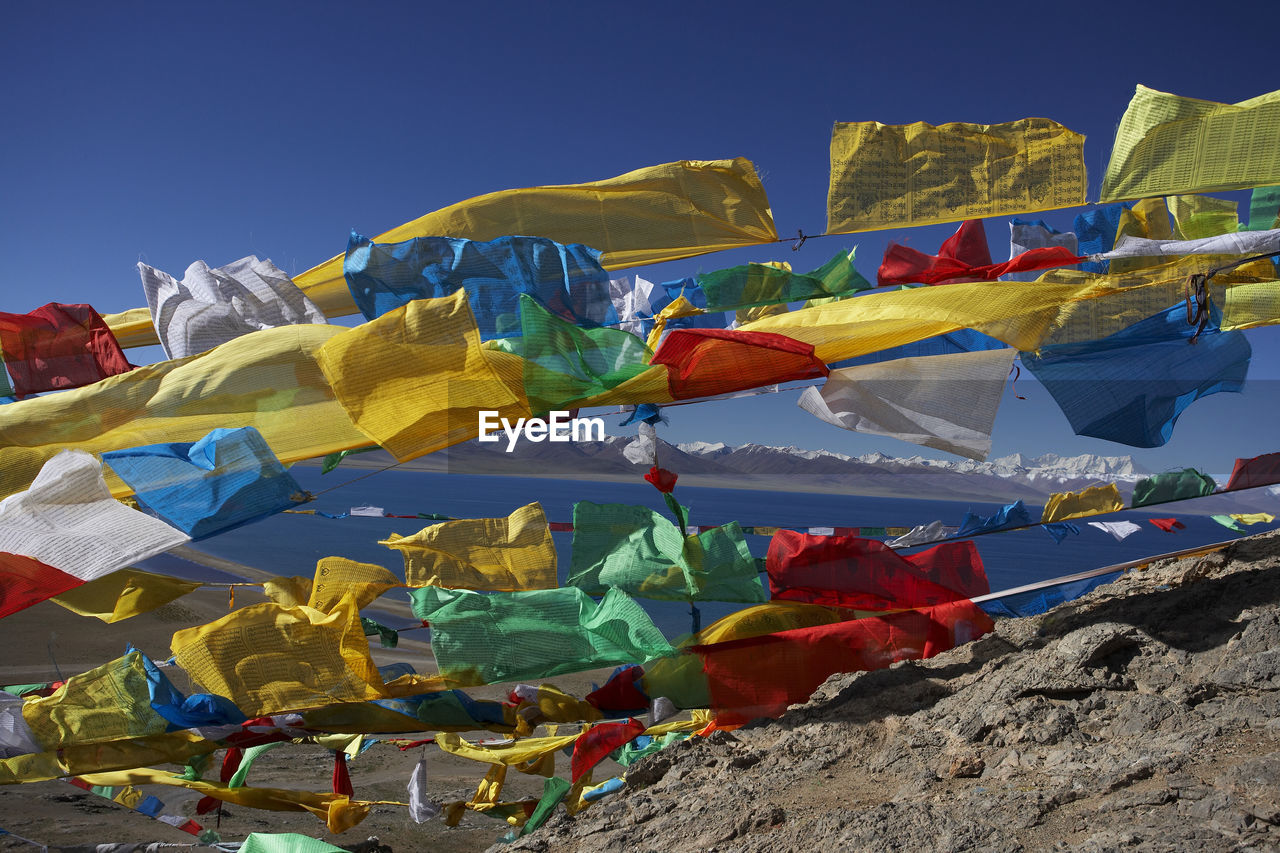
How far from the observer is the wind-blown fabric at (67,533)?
2227 mm

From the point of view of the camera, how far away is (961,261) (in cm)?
356

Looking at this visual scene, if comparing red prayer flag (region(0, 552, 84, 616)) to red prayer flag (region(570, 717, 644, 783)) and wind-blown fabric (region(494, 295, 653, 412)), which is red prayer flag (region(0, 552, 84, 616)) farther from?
red prayer flag (region(570, 717, 644, 783))

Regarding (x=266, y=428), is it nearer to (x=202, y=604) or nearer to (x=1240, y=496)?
(x=1240, y=496)

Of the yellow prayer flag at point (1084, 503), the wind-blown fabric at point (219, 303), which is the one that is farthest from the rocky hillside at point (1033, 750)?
the wind-blown fabric at point (219, 303)

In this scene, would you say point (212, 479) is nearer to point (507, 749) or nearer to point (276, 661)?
point (276, 661)

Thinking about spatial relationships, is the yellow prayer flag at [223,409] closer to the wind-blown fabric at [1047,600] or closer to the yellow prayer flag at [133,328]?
the yellow prayer flag at [133,328]

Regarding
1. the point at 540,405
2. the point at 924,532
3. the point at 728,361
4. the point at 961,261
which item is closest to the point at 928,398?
the point at 728,361

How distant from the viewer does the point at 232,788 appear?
361 centimetres

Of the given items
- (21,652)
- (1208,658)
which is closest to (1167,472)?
(1208,658)

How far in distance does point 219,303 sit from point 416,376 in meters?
1.28

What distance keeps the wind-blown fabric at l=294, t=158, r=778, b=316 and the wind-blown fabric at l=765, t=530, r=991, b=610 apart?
1.36 m

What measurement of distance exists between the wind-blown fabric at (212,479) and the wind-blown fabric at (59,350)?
1.12 metres

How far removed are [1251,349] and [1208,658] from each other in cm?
145

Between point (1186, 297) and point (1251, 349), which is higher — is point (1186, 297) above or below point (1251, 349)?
above
